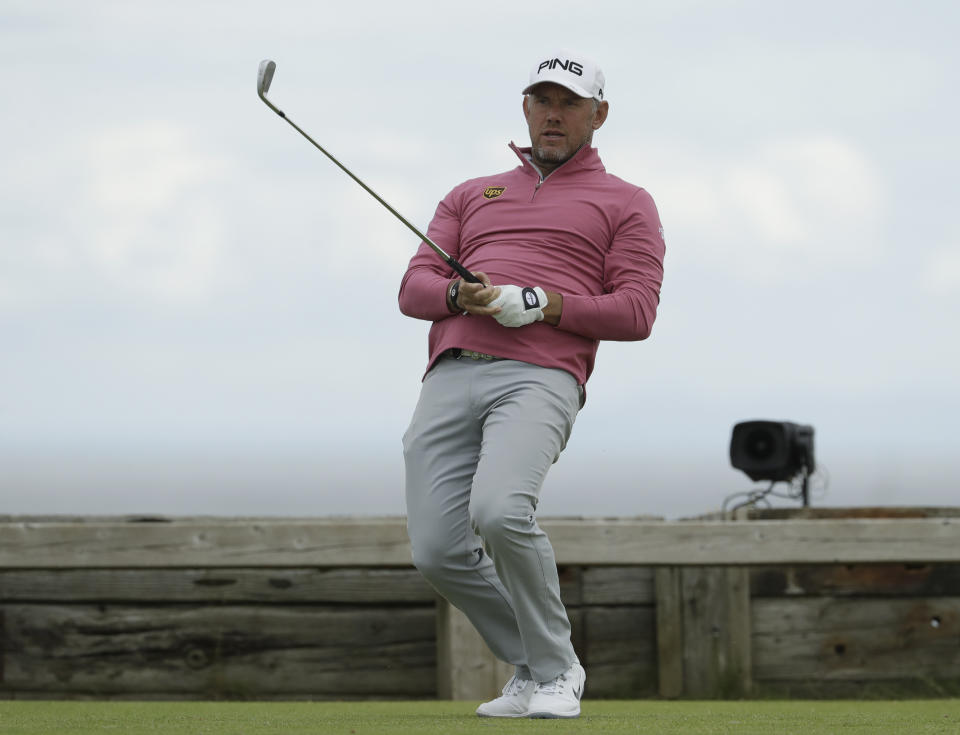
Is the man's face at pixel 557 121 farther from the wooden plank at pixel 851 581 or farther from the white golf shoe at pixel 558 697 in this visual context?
the wooden plank at pixel 851 581

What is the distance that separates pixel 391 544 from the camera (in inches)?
198

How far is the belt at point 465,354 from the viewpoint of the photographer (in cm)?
355

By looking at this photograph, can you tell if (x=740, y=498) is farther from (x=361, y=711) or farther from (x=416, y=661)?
→ (x=361, y=711)

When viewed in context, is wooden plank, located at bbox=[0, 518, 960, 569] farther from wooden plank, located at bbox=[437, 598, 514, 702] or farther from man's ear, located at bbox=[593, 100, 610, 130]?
man's ear, located at bbox=[593, 100, 610, 130]

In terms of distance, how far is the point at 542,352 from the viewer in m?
3.54

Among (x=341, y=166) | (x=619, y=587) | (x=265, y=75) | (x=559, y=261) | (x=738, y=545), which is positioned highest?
(x=265, y=75)

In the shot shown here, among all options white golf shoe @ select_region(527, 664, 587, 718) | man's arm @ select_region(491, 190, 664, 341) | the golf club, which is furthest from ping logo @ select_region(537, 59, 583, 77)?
white golf shoe @ select_region(527, 664, 587, 718)

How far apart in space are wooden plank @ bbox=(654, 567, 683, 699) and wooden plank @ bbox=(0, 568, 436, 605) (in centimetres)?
87

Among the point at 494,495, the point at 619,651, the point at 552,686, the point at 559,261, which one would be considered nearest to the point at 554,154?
the point at 559,261

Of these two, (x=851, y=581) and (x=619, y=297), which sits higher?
(x=619, y=297)

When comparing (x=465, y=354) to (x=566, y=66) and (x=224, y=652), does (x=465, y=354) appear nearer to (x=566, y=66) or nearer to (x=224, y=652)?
(x=566, y=66)

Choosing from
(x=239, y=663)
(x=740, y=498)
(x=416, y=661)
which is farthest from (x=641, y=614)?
(x=740, y=498)

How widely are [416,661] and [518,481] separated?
2312 millimetres

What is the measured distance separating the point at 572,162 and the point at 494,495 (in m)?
0.98
